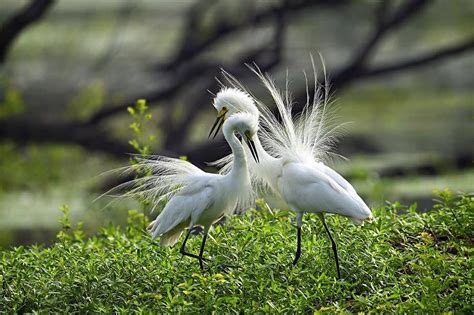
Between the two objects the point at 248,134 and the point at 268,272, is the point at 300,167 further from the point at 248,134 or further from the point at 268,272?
the point at 268,272

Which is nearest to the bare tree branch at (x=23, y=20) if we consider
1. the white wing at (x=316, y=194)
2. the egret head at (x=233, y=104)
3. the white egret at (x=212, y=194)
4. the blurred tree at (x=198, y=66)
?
the blurred tree at (x=198, y=66)

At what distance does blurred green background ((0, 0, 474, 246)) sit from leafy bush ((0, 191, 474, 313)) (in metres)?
1.97

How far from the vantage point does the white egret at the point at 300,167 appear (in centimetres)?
417

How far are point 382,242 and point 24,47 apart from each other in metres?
8.74

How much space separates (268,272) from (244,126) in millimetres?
778

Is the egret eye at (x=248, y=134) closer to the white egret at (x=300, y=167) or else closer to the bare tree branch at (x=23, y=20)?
the white egret at (x=300, y=167)

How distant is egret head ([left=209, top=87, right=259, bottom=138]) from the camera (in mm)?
4570

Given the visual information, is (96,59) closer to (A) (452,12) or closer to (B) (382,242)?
(A) (452,12)

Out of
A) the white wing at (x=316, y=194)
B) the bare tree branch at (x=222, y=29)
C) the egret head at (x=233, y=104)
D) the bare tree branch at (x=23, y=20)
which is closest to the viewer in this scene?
the white wing at (x=316, y=194)

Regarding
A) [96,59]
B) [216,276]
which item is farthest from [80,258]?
[96,59]

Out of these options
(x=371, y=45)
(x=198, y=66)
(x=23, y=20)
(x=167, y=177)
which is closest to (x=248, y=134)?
(x=167, y=177)

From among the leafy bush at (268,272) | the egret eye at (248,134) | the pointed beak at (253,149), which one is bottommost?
the leafy bush at (268,272)

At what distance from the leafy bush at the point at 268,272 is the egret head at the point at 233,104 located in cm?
68

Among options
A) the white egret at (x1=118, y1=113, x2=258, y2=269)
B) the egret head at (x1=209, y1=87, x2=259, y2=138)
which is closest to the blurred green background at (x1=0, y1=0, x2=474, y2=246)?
the egret head at (x1=209, y1=87, x2=259, y2=138)
